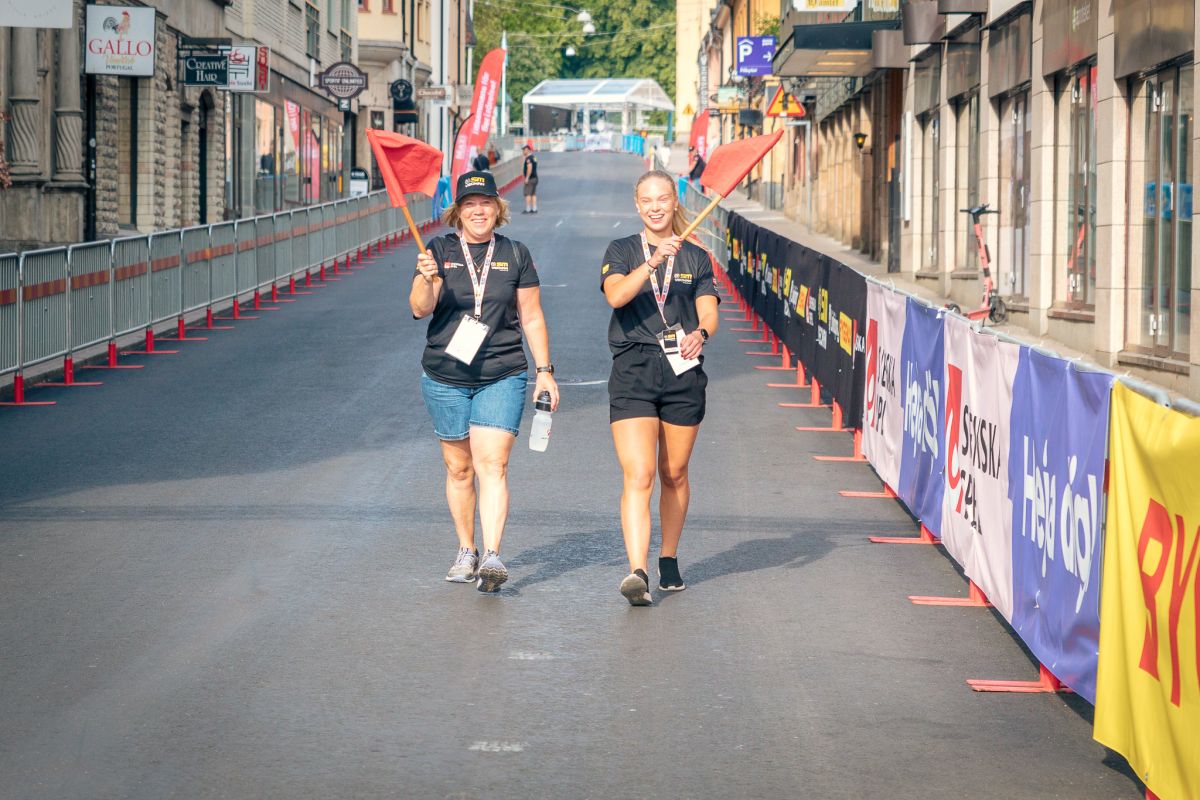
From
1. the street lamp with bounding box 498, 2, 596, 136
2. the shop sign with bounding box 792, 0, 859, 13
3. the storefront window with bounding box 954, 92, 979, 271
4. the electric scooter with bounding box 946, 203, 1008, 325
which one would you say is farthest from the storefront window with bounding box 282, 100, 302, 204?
the street lamp with bounding box 498, 2, 596, 136

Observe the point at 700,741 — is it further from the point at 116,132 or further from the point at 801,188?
the point at 801,188

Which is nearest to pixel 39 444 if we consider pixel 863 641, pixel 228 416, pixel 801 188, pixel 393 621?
pixel 228 416

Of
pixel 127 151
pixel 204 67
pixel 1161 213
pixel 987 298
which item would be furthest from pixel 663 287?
pixel 204 67

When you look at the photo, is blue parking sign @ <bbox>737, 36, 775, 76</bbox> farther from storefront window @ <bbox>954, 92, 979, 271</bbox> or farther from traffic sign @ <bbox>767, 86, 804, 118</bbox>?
storefront window @ <bbox>954, 92, 979, 271</bbox>

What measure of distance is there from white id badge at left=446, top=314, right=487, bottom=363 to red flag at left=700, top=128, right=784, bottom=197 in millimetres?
1301

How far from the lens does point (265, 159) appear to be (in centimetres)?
4388

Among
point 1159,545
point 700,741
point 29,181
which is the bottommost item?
point 700,741

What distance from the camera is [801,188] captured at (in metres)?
54.4

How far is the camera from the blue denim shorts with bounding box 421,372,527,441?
8664 mm

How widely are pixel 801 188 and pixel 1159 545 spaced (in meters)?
49.6

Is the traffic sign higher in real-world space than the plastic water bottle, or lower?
higher

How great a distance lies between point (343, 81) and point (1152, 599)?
44531 millimetres

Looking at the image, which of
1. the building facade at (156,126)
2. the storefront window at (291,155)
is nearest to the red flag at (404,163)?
the building facade at (156,126)

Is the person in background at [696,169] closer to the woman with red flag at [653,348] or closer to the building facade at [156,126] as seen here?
the woman with red flag at [653,348]
